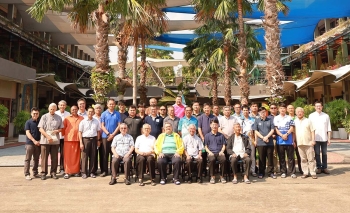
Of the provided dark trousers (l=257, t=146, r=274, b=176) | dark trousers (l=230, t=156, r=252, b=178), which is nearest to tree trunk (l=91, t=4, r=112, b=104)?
dark trousers (l=230, t=156, r=252, b=178)

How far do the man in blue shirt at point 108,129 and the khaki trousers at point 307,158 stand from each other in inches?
185

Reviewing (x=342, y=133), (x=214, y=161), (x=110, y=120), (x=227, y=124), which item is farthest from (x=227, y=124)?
(x=342, y=133)

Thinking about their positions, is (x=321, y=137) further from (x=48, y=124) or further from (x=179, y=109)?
(x=48, y=124)

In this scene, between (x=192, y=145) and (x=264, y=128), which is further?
(x=264, y=128)

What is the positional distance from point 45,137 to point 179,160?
339 centimetres

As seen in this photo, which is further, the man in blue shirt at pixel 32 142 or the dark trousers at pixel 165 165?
the man in blue shirt at pixel 32 142

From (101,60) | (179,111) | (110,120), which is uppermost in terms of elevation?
(101,60)

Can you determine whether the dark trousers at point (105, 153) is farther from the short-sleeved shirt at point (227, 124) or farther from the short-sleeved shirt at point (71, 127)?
the short-sleeved shirt at point (227, 124)

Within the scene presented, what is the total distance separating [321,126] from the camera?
7.20 meters

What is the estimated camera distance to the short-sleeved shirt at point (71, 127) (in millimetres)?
7020

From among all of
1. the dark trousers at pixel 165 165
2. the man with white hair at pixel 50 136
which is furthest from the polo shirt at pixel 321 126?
the man with white hair at pixel 50 136

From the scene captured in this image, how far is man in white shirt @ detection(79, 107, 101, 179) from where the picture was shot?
686 cm

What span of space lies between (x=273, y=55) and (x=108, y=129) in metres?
6.04

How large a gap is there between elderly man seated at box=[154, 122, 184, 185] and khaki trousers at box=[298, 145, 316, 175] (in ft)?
10.0
